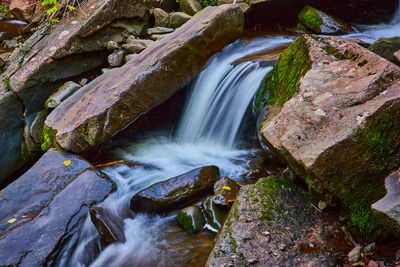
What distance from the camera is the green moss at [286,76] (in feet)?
11.9

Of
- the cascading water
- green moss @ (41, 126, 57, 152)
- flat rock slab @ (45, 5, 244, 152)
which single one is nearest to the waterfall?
the cascading water

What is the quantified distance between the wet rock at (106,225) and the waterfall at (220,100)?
2.19 meters

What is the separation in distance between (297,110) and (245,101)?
6.92 ft

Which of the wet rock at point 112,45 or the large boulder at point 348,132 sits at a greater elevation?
the wet rock at point 112,45

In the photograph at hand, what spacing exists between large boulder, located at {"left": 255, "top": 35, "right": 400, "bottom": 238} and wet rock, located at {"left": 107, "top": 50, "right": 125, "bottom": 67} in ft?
15.5

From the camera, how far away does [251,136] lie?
4.79 m

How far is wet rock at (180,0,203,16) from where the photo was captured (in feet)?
26.4

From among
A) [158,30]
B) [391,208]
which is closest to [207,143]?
[391,208]

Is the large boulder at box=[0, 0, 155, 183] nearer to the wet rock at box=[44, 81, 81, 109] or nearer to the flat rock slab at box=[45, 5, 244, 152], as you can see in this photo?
the wet rock at box=[44, 81, 81, 109]

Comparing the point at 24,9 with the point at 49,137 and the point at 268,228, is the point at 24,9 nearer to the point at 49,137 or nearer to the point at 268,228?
the point at 49,137

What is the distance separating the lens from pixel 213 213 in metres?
3.32

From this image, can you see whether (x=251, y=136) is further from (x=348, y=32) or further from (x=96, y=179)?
(x=348, y=32)

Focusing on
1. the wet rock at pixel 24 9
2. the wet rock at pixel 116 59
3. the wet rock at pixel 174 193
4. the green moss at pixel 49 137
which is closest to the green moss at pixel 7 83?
the green moss at pixel 49 137

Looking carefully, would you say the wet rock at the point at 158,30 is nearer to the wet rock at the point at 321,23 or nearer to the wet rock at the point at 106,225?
the wet rock at the point at 321,23
